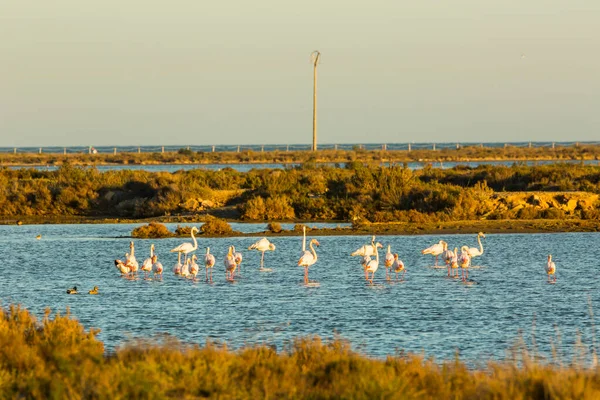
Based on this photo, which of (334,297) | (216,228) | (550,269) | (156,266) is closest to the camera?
(334,297)

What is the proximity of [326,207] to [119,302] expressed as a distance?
71.3ft

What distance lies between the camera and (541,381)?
10555 millimetres

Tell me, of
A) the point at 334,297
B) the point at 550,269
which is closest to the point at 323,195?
the point at 550,269

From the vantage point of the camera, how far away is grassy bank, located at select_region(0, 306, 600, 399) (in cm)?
1052

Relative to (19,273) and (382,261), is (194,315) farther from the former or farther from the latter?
(382,261)

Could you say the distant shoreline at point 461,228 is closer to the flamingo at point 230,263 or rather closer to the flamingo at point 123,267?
the flamingo at point 230,263

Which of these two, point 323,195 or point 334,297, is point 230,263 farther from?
point 323,195

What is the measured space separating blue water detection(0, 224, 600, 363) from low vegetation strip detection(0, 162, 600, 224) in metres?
6.29

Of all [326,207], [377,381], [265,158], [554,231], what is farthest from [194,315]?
[265,158]

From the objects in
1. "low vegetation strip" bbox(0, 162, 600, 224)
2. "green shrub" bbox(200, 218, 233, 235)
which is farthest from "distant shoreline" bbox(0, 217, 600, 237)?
"low vegetation strip" bbox(0, 162, 600, 224)

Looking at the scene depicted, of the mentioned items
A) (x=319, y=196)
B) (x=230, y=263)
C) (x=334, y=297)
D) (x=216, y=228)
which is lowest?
(x=216, y=228)

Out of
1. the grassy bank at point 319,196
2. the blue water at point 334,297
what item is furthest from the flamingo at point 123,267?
the grassy bank at point 319,196

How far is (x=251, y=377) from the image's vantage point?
11.6 metres

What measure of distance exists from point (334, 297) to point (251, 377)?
11100 millimetres
